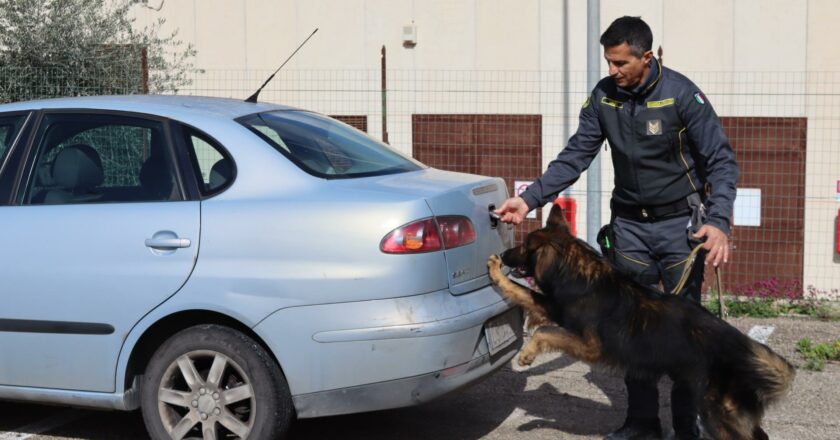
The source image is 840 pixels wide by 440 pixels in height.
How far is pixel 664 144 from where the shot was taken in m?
4.61

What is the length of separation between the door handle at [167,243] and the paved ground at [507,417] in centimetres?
131

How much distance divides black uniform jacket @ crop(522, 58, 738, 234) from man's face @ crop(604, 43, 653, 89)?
42 mm

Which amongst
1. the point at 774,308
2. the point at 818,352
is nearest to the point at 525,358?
the point at 818,352

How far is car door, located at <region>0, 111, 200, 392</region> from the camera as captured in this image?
4303 mm

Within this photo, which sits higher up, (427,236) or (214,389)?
(427,236)

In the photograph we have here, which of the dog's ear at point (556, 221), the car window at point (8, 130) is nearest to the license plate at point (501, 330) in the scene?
the dog's ear at point (556, 221)

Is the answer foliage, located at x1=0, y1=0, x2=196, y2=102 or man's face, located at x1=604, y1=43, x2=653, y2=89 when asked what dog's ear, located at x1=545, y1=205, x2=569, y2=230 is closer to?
man's face, located at x1=604, y1=43, x2=653, y2=89

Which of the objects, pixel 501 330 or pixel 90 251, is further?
pixel 501 330

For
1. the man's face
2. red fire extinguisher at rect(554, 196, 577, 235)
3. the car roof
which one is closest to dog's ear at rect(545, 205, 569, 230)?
the man's face

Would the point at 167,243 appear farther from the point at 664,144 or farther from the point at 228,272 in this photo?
the point at 664,144

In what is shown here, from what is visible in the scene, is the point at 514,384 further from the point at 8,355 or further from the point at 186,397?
the point at 8,355

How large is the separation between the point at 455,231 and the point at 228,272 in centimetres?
99

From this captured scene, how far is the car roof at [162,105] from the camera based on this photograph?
4605mm

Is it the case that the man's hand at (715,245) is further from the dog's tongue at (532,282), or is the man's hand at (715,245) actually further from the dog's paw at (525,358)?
the dog's paw at (525,358)
